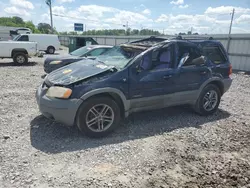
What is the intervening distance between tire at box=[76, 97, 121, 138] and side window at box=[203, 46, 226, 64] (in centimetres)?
264

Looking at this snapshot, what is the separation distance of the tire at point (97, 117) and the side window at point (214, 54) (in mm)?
2645

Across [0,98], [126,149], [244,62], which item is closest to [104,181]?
[126,149]

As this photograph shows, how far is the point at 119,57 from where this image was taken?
4582 mm

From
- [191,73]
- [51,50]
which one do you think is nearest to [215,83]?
[191,73]

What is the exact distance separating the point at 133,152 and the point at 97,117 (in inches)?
35.1

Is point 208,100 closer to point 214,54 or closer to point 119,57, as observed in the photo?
point 214,54

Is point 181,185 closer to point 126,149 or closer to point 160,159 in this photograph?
point 160,159

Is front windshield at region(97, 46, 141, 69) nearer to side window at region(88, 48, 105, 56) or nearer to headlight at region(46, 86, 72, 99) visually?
headlight at region(46, 86, 72, 99)

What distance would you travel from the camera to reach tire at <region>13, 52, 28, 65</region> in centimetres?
1216

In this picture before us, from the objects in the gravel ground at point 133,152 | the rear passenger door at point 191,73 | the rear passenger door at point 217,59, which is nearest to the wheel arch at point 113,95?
the gravel ground at point 133,152

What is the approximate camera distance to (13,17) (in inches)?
3317

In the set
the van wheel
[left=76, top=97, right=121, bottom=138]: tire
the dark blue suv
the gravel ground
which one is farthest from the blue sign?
[left=76, top=97, right=121, bottom=138]: tire

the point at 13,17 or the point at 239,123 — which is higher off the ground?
the point at 13,17

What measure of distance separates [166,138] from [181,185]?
1277 mm
